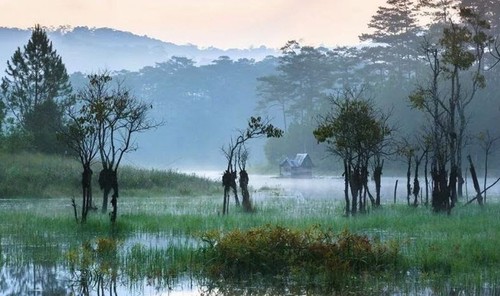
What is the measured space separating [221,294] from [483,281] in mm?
5781

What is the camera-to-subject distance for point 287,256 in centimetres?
1958

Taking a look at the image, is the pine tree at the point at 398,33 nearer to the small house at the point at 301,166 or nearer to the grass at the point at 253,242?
the small house at the point at 301,166

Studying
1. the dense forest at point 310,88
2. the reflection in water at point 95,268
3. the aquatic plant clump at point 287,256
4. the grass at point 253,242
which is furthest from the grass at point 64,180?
the aquatic plant clump at point 287,256

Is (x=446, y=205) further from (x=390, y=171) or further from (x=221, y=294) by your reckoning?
(x=390, y=171)

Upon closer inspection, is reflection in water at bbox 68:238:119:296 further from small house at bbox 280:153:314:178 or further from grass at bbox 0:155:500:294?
small house at bbox 280:153:314:178

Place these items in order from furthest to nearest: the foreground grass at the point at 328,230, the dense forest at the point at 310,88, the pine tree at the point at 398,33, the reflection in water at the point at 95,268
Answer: the pine tree at the point at 398,33 < the dense forest at the point at 310,88 < the foreground grass at the point at 328,230 < the reflection in water at the point at 95,268

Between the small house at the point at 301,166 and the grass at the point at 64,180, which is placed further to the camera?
the small house at the point at 301,166

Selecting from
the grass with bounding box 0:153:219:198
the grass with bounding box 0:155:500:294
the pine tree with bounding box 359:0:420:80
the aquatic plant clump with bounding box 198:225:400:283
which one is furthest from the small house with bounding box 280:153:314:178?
the aquatic plant clump with bounding box 198:225:400:283

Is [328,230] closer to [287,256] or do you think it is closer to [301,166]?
[287,256]

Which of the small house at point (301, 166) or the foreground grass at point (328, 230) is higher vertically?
the small house at point (301, 166)

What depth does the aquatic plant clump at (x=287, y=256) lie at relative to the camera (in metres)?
19.0

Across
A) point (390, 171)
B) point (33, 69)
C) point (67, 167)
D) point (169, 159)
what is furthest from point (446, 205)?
point (169, 159)

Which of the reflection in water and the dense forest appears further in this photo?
the dense forest

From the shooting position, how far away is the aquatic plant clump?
62.5ft
